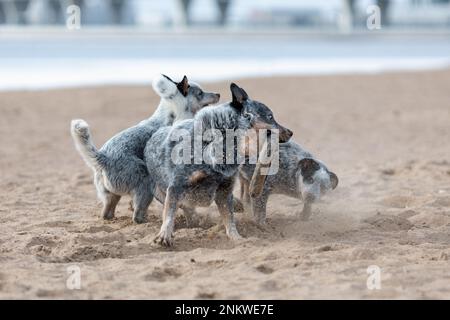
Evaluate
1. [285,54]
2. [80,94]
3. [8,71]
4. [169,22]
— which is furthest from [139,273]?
[169,22]

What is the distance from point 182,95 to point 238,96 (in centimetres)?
105

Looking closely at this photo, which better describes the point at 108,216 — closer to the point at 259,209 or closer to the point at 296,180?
the point at 259,209

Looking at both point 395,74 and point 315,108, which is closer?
point 315,108

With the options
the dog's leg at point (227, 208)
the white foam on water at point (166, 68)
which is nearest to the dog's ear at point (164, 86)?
the dog's leg at point (227, 208)

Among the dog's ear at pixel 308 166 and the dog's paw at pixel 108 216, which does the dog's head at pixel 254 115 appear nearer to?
the dog's ear at pixel 308 166

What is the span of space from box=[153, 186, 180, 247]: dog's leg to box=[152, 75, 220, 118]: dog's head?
1.02m

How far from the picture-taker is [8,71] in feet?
68.2

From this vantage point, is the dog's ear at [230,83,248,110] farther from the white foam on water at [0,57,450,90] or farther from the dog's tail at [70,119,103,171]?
the white foam on water at [0,57,450,90]

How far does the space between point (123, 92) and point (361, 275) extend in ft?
42.3

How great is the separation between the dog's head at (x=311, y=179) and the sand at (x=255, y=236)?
21 centimetres

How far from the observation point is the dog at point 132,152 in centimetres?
Answer: 650

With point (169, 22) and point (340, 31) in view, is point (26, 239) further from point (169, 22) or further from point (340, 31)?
point (169, 22)

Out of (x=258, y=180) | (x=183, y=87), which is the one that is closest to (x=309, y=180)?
(x=258, y=180)

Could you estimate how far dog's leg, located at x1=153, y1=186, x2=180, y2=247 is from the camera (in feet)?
19.4
